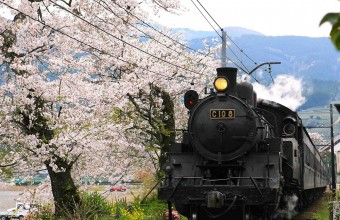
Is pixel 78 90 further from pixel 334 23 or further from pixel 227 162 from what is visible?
pixel 334 23

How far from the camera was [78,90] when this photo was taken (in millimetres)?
14594

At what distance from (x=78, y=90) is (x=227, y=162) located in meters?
6.42

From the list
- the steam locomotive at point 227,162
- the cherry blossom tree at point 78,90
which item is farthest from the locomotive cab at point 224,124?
the cherry blossom tree at point 78,90

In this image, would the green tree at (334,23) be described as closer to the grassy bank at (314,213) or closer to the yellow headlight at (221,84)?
the yellow headlight at (221,84)

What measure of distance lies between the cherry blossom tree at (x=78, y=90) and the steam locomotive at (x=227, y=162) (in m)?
3.99

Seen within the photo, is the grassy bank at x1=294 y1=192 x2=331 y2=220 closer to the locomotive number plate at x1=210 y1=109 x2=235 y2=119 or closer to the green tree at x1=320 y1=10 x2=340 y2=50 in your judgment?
the locomotive number plate at x1=210 y1=109 x2=235 y2=119

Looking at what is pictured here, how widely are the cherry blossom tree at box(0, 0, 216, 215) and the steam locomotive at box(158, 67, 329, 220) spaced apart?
399 cm

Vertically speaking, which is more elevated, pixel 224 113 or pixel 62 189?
pixel 224 113

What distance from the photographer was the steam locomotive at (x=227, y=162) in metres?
8.72

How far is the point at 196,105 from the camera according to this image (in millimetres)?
9766

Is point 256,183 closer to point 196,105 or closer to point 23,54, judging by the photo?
point 196,105

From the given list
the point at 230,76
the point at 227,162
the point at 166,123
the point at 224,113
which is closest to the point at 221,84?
the point at 230,76

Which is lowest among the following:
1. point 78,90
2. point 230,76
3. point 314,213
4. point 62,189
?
point 314,213

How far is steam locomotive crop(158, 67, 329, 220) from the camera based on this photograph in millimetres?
8719
